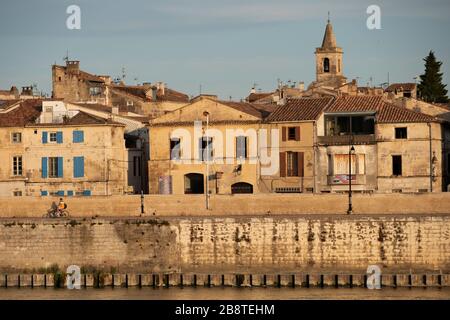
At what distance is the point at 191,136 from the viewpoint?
90.6 meters

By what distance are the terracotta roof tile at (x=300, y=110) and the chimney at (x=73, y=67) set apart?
2471 cm

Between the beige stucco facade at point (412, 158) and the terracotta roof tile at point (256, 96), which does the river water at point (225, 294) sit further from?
the terracotta roof tile at point (256, 96)

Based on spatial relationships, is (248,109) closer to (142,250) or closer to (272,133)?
(272,133)

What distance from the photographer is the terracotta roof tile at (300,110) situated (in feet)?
290

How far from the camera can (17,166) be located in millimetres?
91188

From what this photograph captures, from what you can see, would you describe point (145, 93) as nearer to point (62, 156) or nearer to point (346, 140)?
point (62, 156)

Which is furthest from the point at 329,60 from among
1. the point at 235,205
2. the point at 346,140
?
the point at 235,205

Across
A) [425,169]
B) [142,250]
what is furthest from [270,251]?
[425,169]

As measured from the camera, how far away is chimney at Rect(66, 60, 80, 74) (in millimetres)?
112625

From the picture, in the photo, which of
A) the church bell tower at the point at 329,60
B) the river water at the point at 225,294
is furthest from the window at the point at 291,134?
the church bell tower at the point at 329,60

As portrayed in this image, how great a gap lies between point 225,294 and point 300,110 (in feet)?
65.4

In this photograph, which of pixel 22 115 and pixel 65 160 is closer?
pixel 65 160

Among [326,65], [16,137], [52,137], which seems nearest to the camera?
[52,137]
